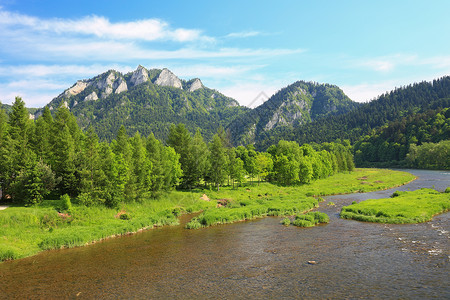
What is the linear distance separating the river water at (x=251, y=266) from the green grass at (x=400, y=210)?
11.3 feet

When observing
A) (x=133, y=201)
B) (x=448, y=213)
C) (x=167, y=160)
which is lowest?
(x=448, y=213)

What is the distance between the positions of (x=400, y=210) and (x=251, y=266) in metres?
36.4

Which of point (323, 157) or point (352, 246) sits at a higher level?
point (323, 157)

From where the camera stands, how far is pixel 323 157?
134875 mm

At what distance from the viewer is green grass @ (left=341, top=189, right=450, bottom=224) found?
47281 mm

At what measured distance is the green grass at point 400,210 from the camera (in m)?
47.3

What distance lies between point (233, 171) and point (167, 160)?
24339mm

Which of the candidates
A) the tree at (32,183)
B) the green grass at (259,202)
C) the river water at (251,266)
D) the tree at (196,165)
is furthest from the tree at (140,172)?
the river water at (251,266)

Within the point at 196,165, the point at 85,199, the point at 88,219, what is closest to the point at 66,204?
the point at 85,199

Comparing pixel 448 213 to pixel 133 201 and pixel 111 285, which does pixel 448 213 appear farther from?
pixel 133 201

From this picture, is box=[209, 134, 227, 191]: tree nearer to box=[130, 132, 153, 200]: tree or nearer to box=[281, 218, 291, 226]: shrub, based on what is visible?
box=[130, 132, 153, 200]: tree

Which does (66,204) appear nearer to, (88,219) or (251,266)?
(88,219)

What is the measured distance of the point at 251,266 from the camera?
3019 centimetres

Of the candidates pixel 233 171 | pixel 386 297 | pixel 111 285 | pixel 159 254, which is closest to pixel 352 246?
pixel 386 297
